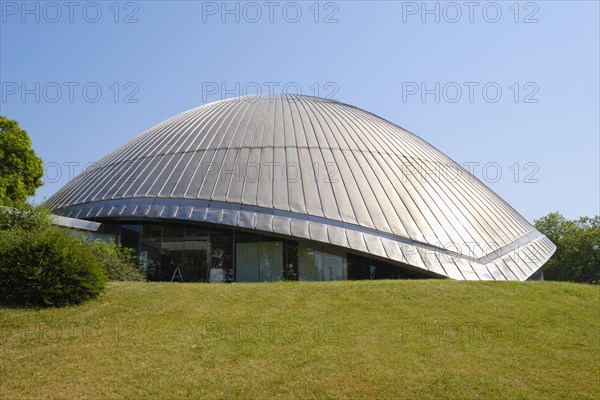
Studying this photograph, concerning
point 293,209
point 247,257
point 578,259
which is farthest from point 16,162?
point 578,259

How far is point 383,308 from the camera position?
14352mm

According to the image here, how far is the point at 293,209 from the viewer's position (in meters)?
20.9

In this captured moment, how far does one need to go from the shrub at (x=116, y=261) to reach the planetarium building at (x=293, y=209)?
2.97 feet

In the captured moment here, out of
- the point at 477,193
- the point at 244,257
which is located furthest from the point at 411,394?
the point at 477,193

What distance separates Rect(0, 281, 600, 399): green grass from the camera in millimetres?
9945

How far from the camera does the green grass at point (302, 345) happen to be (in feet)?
32.6

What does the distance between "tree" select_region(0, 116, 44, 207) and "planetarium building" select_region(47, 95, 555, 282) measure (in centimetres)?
245

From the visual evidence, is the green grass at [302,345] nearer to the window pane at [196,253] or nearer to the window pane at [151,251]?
the window pane at [196,253]

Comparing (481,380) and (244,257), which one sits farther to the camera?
(244,257)

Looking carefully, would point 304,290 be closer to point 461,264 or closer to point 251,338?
point 251,338

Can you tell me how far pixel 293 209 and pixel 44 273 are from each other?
9.68m

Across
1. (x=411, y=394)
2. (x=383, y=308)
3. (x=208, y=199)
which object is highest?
(x=208, y=199)

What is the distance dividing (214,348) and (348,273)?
371 inches

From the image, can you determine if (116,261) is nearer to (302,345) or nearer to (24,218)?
(24,218)
